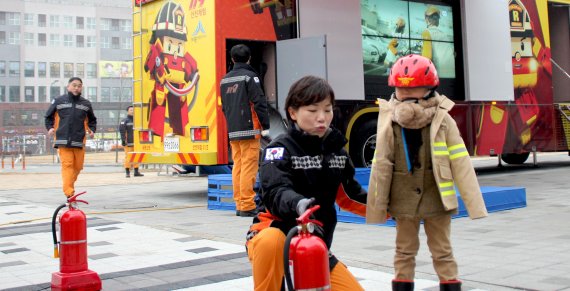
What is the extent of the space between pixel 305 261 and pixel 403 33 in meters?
9.60

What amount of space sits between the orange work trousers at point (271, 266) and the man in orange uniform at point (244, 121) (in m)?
4.90

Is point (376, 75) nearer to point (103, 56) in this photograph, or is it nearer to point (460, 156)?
point (460, 156)

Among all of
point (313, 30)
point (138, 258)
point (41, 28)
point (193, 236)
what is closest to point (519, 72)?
point (313, 30)

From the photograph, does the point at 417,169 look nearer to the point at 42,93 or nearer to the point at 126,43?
the point at 42,93

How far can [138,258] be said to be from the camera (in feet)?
18.3

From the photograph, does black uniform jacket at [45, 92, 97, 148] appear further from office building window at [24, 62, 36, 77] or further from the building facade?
office building window at [24, 62, 36, 77]

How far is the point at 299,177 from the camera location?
2.91 m

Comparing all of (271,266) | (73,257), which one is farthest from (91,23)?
(271,266)

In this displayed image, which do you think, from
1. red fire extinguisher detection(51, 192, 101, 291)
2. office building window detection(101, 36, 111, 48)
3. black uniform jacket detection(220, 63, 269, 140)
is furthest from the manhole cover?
office building window detection(101, 36, 111, 48)

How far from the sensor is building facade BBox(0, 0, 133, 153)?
2965 inches

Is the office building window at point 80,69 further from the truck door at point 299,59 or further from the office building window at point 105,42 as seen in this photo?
the truck door at point 299,59

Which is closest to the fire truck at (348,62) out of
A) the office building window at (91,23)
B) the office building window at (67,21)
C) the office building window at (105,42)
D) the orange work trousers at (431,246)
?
the orange work trousers at (431,246)

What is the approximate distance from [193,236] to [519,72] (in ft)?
29.6

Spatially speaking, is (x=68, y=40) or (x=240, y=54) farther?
(x=68, y=40)
